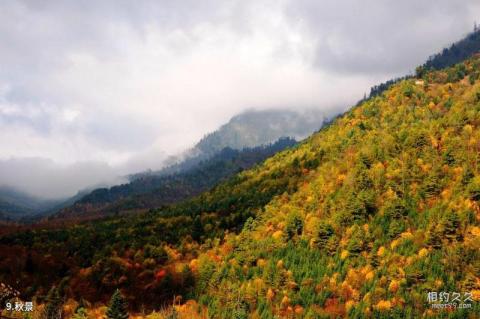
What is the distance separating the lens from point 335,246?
132 m

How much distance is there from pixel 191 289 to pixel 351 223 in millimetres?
51492

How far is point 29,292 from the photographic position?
14600cm

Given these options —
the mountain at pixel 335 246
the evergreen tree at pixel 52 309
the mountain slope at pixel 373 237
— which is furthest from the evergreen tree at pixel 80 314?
the mountain slope at pixel 373 237

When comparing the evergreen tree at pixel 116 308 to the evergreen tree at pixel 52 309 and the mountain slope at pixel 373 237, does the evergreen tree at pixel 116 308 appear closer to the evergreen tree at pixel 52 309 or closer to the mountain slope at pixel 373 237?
the evergreen tree at pixel 52 309

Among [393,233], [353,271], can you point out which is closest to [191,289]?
[353,271]

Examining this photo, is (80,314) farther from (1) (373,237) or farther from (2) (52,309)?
(1) (373,237)

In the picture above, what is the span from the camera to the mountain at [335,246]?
111 m

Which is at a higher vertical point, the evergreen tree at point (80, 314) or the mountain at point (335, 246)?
the mountain at point (335, 246)

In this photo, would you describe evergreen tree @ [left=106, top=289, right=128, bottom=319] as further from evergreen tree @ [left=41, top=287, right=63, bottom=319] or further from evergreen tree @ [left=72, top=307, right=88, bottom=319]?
evergreen tree @ [left=41, top=287, right=63, bottom=319]

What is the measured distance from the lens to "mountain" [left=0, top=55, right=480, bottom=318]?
111000 mm

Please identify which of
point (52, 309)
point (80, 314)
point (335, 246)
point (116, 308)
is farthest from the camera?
point (335, 246)

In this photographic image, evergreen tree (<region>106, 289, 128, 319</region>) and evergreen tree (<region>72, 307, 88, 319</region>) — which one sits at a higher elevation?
evergreen tree (<region>106, 289, 128, 319</region>)

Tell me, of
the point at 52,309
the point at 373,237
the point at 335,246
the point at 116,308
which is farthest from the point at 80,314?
the point at 373,237

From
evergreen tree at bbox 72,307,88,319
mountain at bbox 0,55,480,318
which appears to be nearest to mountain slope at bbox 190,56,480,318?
mountain at bbox 0,55,480,318
